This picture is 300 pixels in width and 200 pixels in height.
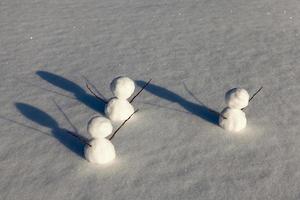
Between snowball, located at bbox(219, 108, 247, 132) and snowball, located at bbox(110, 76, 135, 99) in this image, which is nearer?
snowball, located at bbox(110, 76, 135, 99)

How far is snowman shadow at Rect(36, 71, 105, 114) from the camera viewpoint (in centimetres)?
442

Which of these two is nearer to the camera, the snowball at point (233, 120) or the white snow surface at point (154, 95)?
the white snow surface at point (154, 95)

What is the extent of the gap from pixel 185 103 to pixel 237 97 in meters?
0.86

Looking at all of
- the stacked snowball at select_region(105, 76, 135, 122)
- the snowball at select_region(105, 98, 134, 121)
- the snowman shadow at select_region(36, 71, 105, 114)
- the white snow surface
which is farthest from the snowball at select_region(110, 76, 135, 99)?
A: the snowman shadow at select_region(36, 71, 105, 114)

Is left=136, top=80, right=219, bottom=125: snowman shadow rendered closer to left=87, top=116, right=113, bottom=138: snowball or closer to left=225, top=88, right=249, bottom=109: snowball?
left=225, top=88, right=249, bottom=109: snowball

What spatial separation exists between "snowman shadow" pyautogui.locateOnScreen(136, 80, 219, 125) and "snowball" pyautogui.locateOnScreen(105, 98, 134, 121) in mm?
571

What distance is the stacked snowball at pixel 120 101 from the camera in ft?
12.6

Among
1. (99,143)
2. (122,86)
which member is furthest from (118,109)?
(99,143)

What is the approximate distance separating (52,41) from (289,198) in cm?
377

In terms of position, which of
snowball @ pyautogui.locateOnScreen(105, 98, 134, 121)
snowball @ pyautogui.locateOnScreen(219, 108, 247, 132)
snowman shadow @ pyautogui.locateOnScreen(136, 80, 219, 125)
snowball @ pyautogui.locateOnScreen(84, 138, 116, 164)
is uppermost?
snowman shadow @ pyautogui.locateOnScreen(136, 80, 219, 125)

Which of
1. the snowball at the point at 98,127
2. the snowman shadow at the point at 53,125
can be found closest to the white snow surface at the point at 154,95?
the snowman shadow at the point at 53,125

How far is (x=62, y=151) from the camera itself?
3818 mm

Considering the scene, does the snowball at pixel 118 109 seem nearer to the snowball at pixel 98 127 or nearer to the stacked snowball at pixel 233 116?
the snowball at pixel 98 127

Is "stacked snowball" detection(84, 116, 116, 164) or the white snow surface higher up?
the white snow surface
